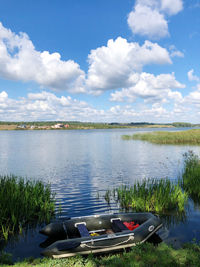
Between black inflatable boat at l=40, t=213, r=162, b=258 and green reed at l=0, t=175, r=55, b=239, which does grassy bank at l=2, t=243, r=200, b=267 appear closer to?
black inflatable boat at l=40, t=213, r=162, b=258

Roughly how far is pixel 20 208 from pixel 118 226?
451cm

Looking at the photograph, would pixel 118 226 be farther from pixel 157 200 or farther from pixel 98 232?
pixel 157 200

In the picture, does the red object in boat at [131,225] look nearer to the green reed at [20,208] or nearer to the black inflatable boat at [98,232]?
the black inflatable boat at [98,232]

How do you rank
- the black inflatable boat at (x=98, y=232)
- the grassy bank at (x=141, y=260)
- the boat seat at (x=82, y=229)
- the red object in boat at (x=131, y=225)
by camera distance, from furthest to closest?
the red object in boat at (x=131, y=225) → the boat seat at (x=82, y=229) → the black inflatable boat at (x=98, y=232) → the grassy bank at (x=141, y=260)

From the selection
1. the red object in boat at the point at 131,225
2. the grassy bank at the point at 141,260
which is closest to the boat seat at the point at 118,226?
the red object in boat at the point at 131,225

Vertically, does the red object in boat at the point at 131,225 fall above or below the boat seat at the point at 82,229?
below

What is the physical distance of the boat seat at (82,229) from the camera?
7.14 m

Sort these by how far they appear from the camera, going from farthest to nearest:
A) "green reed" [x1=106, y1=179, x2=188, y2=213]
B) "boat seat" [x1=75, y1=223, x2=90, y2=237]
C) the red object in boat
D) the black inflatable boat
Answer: "green reed" [x1=106, y1=179, x2=188, y2=213] < the red object in boat < "boat seat" [x1=75, y1=223, x2=90, y2=237] < the black inflatable boat

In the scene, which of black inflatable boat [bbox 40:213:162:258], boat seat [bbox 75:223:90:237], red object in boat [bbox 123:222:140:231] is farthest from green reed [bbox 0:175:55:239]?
red object in boat [bbox 123:222:140:231]

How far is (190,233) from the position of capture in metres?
8.88

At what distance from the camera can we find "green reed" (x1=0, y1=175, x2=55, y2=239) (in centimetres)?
846

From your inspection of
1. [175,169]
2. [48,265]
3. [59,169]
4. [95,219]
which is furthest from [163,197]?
[59,169]

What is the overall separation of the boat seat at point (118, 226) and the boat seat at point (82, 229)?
1.17 meters

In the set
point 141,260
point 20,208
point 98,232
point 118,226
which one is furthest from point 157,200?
point 20,208
